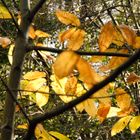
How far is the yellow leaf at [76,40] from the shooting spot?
61cm

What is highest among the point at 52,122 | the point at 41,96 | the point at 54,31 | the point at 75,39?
the point at 54,31

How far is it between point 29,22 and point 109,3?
2.31m

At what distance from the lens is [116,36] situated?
2.27ft

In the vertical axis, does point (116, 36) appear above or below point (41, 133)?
above

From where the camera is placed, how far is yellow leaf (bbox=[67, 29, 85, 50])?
61 cm

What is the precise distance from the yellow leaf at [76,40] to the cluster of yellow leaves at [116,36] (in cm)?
4

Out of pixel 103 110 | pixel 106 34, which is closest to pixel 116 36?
pixel 106 34

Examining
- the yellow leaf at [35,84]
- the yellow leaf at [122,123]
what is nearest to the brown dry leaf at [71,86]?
the yellow leaf at [35,84]

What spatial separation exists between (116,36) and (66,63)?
0.29m

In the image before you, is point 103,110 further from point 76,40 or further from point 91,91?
point 91,91

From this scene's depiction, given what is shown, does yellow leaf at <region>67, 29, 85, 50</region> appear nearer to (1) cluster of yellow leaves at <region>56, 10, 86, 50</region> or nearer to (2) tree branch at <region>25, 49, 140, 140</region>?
(1) cluster of yellow leaves at <region>56, 10, 86, 50</region>

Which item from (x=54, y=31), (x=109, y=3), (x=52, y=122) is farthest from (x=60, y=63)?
(x=54, y=31)

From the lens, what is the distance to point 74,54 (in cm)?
44

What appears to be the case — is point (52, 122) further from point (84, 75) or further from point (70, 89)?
point (84, 75)
